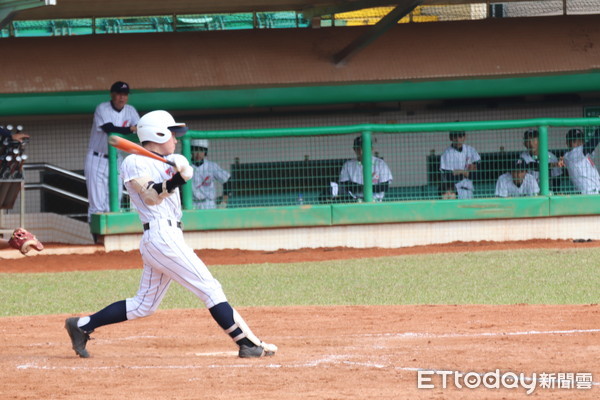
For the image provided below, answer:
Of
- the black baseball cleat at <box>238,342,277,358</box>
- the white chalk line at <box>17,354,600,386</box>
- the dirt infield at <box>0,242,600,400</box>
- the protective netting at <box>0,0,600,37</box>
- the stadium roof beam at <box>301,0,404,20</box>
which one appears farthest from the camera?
the protective netting at <box>0,0,600,37</box>

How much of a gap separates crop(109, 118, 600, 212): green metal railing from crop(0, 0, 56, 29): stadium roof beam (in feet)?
6.45

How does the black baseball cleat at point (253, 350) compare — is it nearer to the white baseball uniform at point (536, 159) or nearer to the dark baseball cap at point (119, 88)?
the dark baseball cap at point (119, 88)

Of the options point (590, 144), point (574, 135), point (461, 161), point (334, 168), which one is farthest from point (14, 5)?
point (590, 144)

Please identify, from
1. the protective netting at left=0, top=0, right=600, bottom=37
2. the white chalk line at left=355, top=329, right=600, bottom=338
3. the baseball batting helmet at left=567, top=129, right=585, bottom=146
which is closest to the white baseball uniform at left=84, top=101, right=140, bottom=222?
the protective netting at left=0, top=0, right=600, bottom=37

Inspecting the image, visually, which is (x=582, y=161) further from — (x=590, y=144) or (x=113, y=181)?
(x=113, y=181)

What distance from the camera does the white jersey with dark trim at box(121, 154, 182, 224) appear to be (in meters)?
6.23

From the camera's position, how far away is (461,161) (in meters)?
13.4

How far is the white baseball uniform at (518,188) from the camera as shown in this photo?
13.6m

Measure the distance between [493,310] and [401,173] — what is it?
5318 millimetres

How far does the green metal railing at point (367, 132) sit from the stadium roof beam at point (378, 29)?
5.22 feet

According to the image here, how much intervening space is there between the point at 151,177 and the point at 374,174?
7.53m

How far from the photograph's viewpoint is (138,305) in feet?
21.3

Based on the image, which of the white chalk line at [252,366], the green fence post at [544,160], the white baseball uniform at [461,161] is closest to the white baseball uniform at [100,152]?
the white baseball uniform at [461,161]

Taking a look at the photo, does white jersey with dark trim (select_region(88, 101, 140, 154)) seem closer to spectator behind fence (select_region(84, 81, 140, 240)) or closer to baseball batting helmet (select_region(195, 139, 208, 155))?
spectator behind fence (select_region(84, 81, 140, 240))
